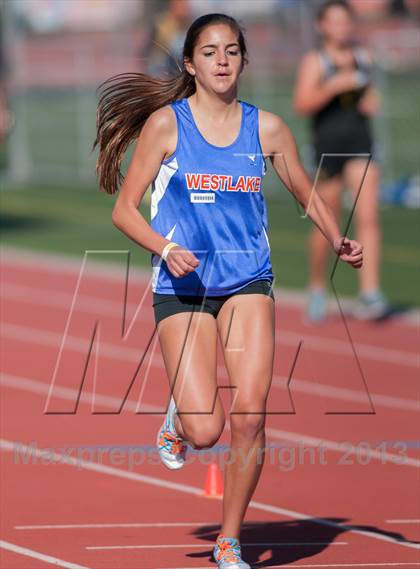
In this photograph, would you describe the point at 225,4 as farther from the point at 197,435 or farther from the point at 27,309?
the point at 197,435

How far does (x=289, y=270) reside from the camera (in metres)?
15.4

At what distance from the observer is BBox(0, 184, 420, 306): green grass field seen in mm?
14945

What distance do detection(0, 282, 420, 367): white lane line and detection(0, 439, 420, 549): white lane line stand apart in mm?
3489

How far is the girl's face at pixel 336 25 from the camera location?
12.2 m

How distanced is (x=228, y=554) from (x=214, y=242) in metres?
1.22

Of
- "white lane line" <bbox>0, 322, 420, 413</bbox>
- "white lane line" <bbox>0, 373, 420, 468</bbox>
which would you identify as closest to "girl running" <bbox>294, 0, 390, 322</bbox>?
"white lane line" <bbox>0, 322, 420, 413</bbox>

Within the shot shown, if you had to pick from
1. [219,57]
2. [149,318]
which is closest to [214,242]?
[219,57]

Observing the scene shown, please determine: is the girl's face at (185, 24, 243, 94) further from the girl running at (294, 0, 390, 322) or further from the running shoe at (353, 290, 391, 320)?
the running shoe at (353, 290, 391, 320)

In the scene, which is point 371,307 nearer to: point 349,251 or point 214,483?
point 214,483

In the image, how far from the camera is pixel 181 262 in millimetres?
5637

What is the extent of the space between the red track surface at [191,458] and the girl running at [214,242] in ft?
2.19

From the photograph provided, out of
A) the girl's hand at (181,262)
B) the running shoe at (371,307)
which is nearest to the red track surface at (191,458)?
the running shoe at (371,307)

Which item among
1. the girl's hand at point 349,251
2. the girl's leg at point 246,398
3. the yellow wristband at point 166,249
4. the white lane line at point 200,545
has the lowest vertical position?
the white lane line at point 200,545

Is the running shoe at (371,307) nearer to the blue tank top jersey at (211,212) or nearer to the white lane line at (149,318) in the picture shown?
the white lane line at (149,318)
